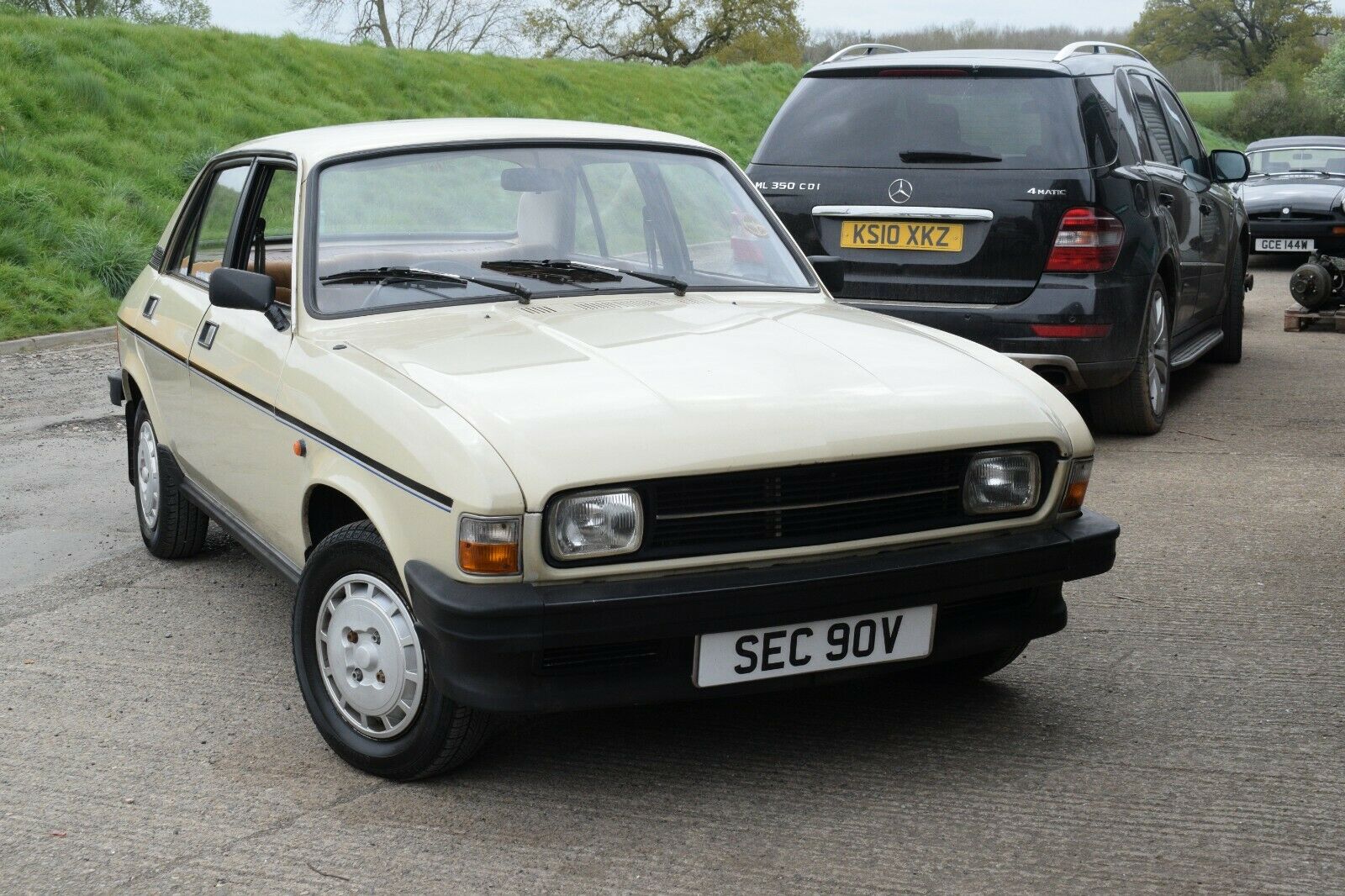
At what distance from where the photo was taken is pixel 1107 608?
4.86 meters

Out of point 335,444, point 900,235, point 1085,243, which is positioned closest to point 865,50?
point 900,235

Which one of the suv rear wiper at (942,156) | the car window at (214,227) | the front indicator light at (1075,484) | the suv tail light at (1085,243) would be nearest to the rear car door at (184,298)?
the car window at (214,227)

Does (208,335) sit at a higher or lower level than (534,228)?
lower

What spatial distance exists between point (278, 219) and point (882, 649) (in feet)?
8.22

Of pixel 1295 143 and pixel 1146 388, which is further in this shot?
pixel 1295 143

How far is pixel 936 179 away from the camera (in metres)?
7.13

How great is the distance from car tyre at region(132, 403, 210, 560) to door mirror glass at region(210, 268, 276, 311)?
122cm

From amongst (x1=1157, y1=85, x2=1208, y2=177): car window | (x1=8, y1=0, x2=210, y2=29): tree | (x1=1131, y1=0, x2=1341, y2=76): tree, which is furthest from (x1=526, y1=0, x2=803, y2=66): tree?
(x1=1157, y1=85, x2=1208, y2=177): car window

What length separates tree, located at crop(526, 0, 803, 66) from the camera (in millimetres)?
61500

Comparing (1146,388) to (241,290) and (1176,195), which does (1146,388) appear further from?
(241,290)

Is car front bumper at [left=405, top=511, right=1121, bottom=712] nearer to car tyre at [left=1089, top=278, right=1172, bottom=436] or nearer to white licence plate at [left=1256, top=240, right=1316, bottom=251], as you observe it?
car tyre at [left=1089, top=278, right=1172, bottom=436]

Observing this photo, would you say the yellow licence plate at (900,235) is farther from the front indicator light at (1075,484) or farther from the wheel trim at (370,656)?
the wheel trim at (370,656)

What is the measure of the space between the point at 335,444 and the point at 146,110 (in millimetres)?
17642

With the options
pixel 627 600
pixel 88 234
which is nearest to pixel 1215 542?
pixel 627 600
